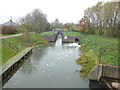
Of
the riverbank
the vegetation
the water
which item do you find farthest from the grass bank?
the riverbank

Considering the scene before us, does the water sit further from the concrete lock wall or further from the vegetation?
the vegetation

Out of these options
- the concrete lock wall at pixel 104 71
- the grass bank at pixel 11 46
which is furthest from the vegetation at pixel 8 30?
the concrete lock wall at pixel 104 71

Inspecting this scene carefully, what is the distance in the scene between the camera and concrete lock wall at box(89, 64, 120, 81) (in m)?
8.66

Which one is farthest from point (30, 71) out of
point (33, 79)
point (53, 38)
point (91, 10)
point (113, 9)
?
point (91, 10)

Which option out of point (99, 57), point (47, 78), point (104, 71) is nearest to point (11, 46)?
point (47, 78)

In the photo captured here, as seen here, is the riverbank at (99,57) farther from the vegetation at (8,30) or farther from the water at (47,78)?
the vegetation at (8,30)

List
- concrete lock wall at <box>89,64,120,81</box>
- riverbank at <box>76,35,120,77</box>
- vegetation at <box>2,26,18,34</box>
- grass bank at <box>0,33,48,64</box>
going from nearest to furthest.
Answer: concrete lock wall at <box>89,64,120,81</box>, riverbank at <box>76,35,120,77</box>, grass bank at <box>0,33,48,64</box>, vegetation at <box>2,26,18,34</box>

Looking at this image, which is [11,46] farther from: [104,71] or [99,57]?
[104,71]

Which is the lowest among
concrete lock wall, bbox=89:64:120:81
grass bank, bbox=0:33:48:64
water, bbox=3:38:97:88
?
water, bbox=3:38:97:88

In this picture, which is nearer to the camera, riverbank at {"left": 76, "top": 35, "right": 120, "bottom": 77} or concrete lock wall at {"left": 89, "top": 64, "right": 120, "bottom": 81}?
concrete lock wall at {"left": 89, "top": 64, "right": 120, "bottom": 81}

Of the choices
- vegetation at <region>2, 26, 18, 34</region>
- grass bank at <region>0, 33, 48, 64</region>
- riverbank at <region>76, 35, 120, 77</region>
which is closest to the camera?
riverbank at <region>76, 35, 120, 77</region>

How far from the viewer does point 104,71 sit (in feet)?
29.5

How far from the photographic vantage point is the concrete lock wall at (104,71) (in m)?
8.66

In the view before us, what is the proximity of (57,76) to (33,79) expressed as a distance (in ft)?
7.13
